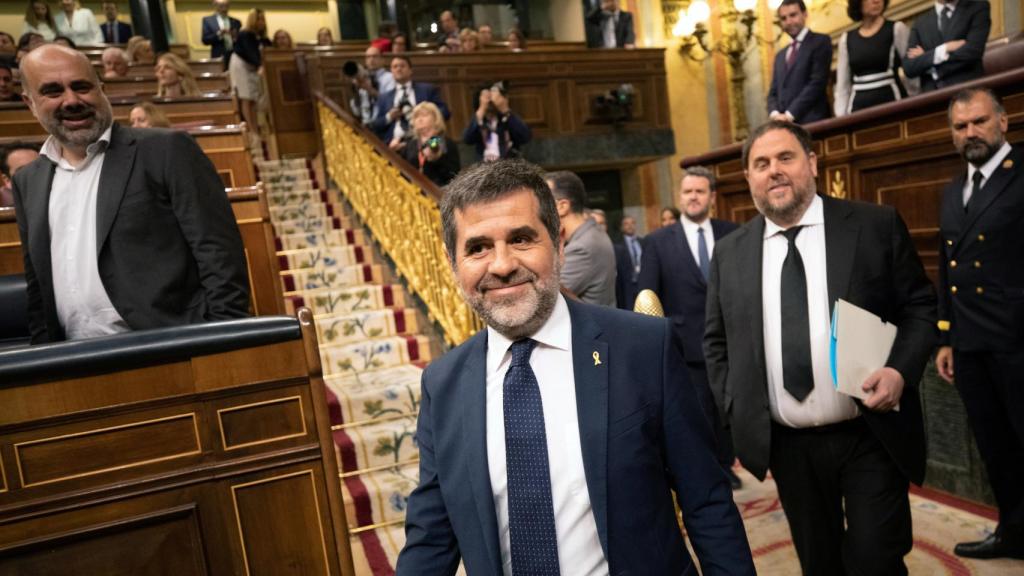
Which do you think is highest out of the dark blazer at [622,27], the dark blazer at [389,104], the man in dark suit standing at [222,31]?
the man in dark suit standing at [222,31]

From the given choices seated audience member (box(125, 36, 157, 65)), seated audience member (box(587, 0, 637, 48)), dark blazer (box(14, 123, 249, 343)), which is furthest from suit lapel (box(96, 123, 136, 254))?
seated audience member (box(587, 0, 637, 48))

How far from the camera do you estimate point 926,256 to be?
11.2 feet

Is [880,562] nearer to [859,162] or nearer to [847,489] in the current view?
[847,489]

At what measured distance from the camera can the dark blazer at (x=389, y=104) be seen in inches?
215

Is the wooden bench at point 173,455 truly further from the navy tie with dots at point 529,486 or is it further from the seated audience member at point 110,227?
the navy tie with dots at point 529,486

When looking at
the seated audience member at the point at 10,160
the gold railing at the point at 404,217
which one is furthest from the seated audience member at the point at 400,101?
the seated audience member at the point at 10,160

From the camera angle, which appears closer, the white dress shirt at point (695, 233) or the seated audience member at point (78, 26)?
the white dress shirt at point (695, 233)

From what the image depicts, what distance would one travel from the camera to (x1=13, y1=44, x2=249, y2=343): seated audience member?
1879 millimetres

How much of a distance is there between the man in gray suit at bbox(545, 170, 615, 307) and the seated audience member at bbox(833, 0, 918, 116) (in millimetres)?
2232

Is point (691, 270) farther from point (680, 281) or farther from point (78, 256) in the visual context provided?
point (78, 256)

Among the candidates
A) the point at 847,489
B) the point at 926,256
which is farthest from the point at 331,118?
the point at 847,489

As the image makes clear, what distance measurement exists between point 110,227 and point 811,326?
1.92 m

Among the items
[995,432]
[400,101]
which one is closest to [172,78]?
[400,101]

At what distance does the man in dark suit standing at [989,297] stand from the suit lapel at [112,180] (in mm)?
2765
